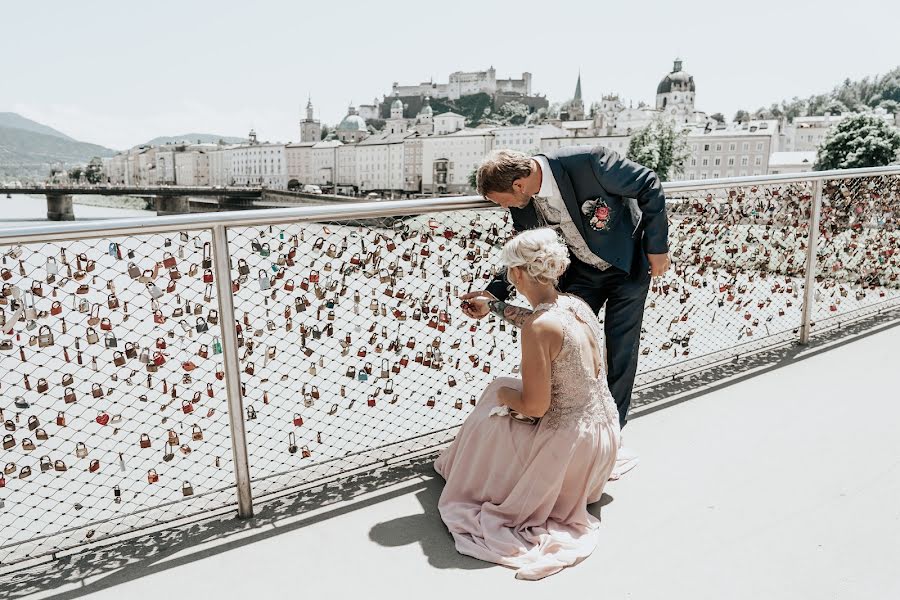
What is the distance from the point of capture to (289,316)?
2701mm

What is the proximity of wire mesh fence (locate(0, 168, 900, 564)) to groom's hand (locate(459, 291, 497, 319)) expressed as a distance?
32cm

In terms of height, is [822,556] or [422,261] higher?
[422,261]

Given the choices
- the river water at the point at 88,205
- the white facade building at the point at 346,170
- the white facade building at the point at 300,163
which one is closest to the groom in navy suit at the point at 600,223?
the river water at the point at 88,205

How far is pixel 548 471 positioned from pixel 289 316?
3.91ft

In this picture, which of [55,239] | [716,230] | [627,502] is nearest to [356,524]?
[627,502]

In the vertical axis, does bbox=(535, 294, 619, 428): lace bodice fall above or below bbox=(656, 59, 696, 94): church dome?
below

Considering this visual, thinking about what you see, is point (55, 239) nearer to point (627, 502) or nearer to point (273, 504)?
point (273, 504)

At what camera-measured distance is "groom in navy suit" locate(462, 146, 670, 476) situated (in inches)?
108

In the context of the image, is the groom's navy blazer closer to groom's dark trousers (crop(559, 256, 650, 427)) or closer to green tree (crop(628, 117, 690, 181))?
groom's dark trousers (crop(559, 256, 650, 427))

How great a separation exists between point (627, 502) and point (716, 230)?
2291 millimetres

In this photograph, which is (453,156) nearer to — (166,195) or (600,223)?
(166,195)

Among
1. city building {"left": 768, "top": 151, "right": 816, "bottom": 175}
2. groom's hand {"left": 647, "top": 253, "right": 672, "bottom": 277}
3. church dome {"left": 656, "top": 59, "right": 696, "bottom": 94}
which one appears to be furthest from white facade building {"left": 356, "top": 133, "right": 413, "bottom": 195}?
groom's hand {"left": 647, "top": 253, "right": 672, "bottom": 277}

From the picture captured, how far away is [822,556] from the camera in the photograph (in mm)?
2221

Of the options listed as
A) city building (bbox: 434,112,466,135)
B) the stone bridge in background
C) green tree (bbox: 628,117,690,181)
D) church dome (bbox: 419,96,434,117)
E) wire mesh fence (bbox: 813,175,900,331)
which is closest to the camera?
wire mesh fence (bbox: 813,175,900,331)
